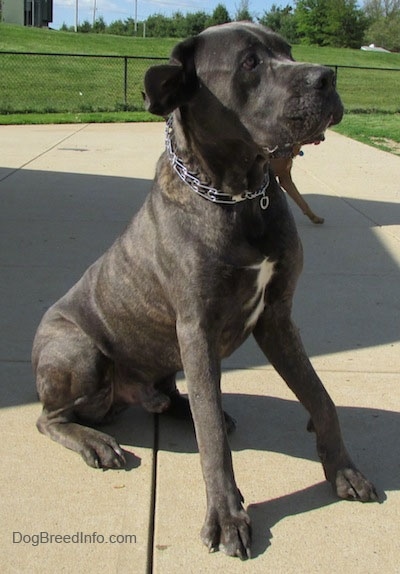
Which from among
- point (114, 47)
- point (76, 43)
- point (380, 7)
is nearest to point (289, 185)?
point (114, 47)

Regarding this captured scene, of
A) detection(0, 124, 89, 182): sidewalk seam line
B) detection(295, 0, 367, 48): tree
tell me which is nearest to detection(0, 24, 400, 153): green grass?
detection(0, 124, 89, 182): sidewalk seam line

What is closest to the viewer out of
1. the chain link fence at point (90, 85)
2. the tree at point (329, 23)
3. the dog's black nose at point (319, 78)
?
the dog's black nose at point (319, 78)

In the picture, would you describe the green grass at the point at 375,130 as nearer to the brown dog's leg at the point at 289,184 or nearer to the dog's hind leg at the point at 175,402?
the brown dog's leg at the point at 289,184

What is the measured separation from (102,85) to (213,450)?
24399mm

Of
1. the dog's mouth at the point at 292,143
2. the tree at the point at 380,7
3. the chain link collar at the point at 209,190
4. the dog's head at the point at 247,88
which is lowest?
the chain link collar at the point at 209,190

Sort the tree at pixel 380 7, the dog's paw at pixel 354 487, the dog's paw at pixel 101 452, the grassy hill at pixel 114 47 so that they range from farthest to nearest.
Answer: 1. the tree at pixel 380 7
2. the grassy hill at pixel 114 47
3. the dog's paw at pixel 101 452
4. the dog's paw at pixel 354 487

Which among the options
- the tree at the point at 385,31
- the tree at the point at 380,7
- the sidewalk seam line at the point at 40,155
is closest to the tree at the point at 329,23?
the tree at the point at 385,31

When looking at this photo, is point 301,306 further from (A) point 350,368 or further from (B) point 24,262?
(B) point 24,262

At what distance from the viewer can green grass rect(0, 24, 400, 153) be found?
16.7 m

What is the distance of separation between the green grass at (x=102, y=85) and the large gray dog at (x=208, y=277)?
4.86 m

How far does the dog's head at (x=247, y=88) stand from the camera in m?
2.43

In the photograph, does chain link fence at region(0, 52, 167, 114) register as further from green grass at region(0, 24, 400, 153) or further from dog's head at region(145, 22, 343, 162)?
dog's head at region(145, 22, 343, 162)

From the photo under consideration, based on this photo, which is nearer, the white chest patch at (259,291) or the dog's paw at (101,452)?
the white chest patch at (259,291)

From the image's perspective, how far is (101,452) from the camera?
3178 millimetres
